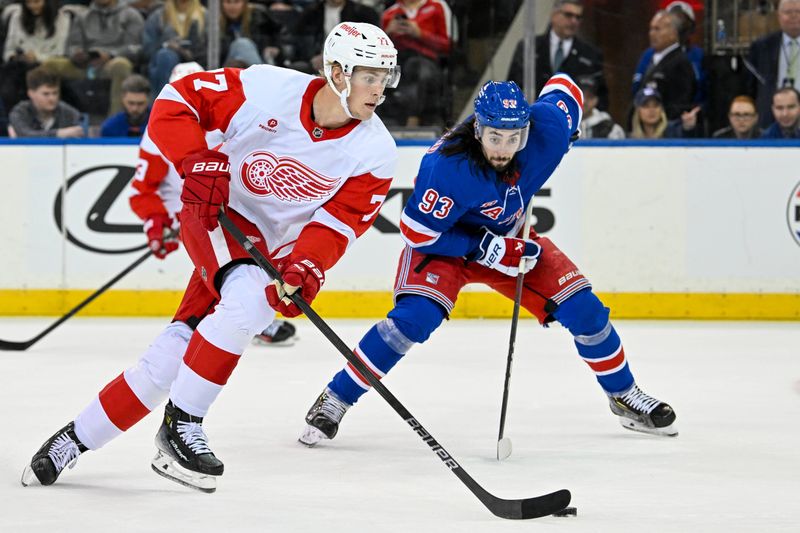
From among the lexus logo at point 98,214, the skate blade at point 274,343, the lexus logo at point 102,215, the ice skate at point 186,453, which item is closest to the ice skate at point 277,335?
the skate blade at point 274,343

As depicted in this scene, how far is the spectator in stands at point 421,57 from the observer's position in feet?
22.0

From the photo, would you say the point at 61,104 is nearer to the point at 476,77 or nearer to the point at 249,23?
the point at 249,23

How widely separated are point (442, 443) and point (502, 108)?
0.95 metres

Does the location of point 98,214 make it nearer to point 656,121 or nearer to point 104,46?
point 104,46

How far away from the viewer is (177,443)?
2.90m

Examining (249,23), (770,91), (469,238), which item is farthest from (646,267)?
(469,238)

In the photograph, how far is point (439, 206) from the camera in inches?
141

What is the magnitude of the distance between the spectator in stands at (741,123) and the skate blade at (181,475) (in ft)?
14.0

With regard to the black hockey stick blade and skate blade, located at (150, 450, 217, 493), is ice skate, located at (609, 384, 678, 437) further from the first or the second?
skate blade, located at (150, 450, 217, 493)

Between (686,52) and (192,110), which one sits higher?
(192,110)

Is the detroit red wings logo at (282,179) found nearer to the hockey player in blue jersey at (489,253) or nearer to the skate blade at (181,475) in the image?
the hockey player in blue jersey at (489,253)

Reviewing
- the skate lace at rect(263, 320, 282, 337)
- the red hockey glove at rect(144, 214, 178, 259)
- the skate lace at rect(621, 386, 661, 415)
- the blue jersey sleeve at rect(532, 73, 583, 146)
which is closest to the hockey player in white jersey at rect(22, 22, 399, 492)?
the blue jersey sleeve at rect(532, 73, 583, 146)

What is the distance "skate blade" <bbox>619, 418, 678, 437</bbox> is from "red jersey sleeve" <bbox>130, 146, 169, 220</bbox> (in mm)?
2226

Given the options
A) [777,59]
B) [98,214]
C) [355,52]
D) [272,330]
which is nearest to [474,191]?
[355,52]
